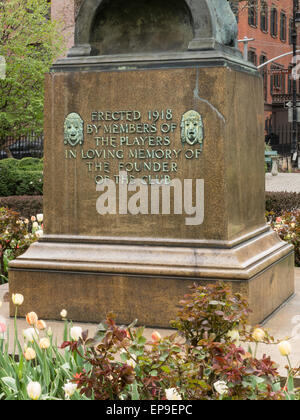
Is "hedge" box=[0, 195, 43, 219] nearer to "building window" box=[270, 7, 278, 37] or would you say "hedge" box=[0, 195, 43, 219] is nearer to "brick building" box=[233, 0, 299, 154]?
"brick building" box=[233, 0, 299, 154]

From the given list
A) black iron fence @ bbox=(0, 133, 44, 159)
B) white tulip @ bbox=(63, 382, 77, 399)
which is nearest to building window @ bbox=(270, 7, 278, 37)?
black iron fence @ bbox=(0, 133, 44, 159)

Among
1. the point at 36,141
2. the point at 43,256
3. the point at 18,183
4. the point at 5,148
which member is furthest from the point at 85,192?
the point at 36,141

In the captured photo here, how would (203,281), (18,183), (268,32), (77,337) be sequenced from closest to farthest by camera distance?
1. (77,337)
2. (203,281)
3. (18,183)
4. (268,32)

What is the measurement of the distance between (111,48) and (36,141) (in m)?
27.8

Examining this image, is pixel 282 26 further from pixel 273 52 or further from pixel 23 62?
pixel 23 62

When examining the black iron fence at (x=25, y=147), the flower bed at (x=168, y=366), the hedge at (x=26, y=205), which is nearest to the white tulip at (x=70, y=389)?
the flower bed at (x=168, y=366)

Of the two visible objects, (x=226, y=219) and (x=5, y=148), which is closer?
(x=226, y=219)

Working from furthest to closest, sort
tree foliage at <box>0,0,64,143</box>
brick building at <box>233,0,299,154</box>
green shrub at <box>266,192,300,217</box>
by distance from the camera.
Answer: brick building at <box>233,0,299,154</box> → tree foliage at <box>0,0,64,143</box> → green shrub at <box>266,192,300,217</box>

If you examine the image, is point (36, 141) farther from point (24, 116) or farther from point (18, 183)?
point (18, 183)

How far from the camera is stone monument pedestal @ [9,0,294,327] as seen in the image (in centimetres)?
540

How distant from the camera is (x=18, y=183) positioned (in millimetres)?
19547

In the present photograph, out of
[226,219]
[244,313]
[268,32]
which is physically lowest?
[244,313]

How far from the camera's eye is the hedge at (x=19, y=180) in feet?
61.5

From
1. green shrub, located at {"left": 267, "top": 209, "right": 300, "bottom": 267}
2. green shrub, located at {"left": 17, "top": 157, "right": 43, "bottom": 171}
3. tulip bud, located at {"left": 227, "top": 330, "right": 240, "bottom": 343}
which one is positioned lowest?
tulip bud, located at {"left": 227, "top": 330, "right": 240, "bottom": 343}
